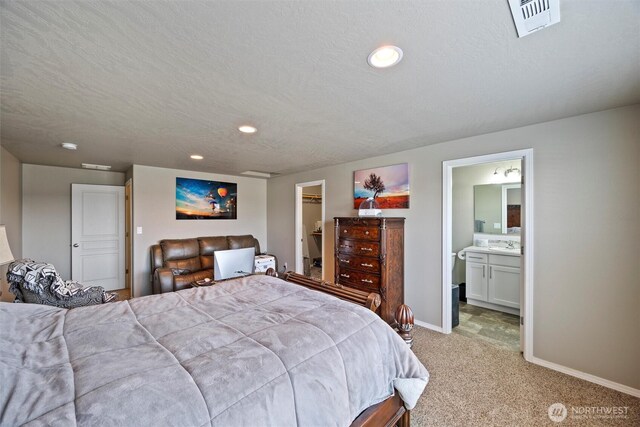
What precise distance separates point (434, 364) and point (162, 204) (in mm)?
4774

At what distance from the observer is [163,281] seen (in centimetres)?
379

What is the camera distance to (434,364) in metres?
2.50

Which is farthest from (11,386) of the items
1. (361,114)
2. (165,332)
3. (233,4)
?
(361,114)

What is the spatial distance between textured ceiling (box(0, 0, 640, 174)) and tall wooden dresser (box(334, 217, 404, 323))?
116cm

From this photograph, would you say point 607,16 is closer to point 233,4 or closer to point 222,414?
point 233,4

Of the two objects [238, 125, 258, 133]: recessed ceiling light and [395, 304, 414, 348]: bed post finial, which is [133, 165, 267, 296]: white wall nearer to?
[238, 125, 258, 133]: recessed ceiling light

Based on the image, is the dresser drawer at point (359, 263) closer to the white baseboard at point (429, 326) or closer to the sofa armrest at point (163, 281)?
the white baseboard at point (429, 326)

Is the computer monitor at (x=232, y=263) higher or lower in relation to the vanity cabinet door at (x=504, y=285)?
higher

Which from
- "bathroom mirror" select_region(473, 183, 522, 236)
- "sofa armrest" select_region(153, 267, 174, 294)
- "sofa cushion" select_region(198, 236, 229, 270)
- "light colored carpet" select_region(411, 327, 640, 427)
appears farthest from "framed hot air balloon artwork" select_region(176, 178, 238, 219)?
"bathroom mirror" select_region(473, 183, 522, 236)

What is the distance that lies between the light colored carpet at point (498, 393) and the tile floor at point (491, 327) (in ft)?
0.88

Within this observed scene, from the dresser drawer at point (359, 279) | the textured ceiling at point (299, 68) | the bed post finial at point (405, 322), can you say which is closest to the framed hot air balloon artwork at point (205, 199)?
the textured ceiling at point (299, 68)

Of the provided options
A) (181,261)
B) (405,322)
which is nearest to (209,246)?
(181,261)

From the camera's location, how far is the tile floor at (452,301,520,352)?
296 centimetres

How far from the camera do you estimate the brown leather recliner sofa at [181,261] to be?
388 cm
